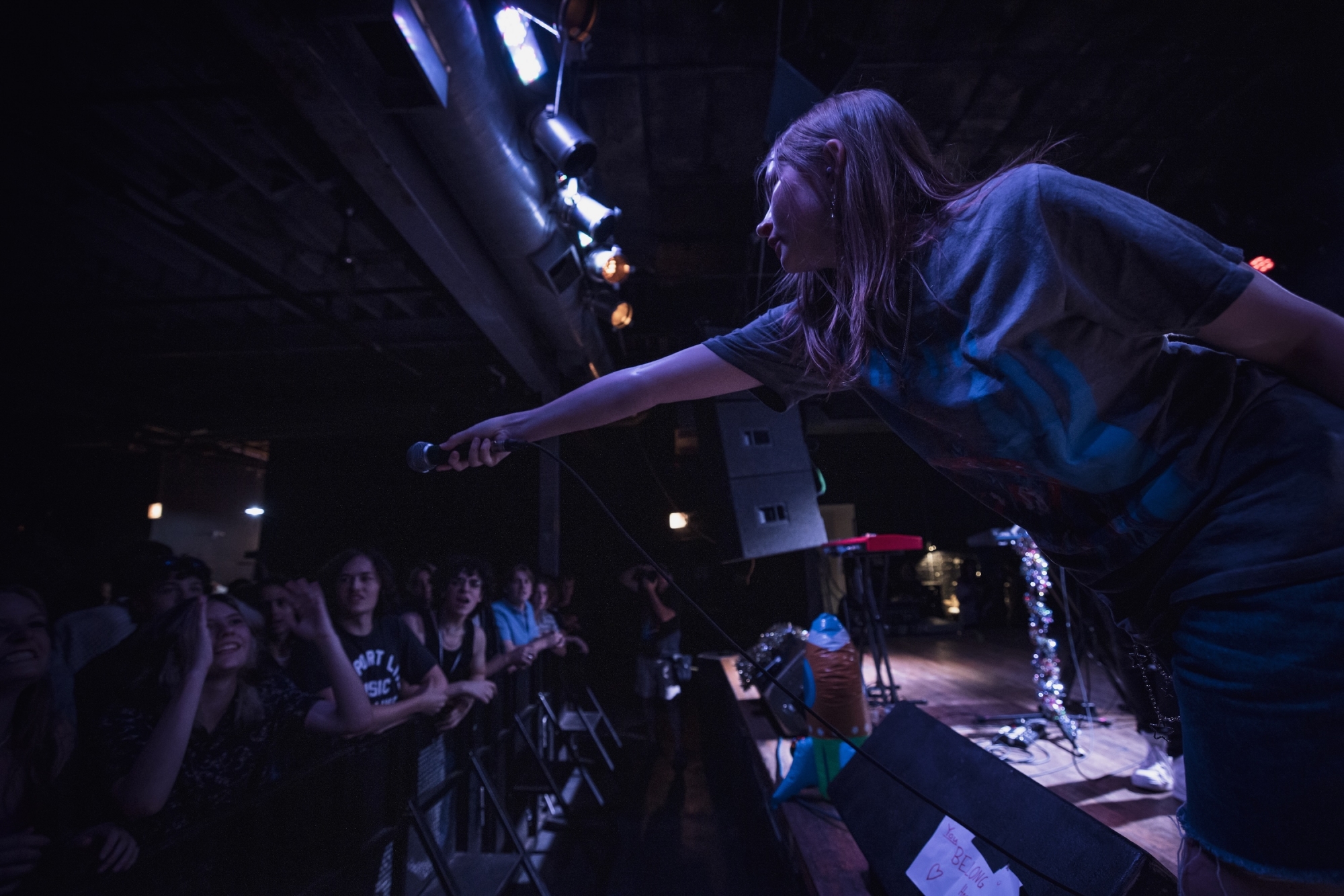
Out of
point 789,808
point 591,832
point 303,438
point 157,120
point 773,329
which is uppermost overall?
point 157,120

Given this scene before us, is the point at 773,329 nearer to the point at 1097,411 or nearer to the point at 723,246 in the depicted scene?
the point at 1097,411

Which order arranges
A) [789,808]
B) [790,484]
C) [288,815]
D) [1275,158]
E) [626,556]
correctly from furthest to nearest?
[626,556], [790,484], [1275,158], [789,808], [288,815]

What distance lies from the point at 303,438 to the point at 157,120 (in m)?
5.44

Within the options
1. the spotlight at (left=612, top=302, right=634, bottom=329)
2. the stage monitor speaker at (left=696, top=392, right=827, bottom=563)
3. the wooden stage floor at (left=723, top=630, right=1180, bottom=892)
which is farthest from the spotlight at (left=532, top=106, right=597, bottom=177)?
the stage monitor speaker at (left=696, top=392, right=827, bottom=563)

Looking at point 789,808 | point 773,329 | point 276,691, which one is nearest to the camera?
point 773,329

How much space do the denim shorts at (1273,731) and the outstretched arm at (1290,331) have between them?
0.23 m

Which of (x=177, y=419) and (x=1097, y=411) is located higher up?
(x=177, y=419)

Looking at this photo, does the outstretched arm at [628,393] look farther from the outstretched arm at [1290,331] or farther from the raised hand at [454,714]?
the raised hand at [454,714]

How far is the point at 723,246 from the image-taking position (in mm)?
6012

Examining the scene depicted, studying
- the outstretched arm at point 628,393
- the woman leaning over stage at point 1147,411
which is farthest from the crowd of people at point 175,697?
the woman leaning over stage at point 1147,411

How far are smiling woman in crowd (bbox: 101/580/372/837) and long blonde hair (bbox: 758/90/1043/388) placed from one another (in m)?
1.95

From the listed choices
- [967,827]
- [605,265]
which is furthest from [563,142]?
[967,827]

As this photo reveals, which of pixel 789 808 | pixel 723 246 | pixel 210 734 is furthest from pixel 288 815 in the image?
pixel 723 246

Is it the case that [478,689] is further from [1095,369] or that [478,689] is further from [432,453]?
[1095,369]
